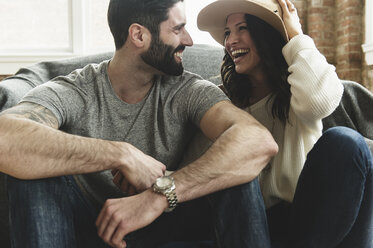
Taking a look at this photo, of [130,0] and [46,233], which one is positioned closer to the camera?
[46,233]

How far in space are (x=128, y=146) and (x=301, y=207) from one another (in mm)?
532

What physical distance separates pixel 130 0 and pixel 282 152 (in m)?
0.78

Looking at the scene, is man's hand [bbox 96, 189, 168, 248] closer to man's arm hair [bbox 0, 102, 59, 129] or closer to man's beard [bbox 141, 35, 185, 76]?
man's arm hair [bbox 0, 102, 59, 129]

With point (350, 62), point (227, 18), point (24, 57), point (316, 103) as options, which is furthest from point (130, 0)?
point (350, 62)

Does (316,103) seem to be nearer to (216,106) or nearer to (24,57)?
(216,106)

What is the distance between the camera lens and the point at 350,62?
3074mm

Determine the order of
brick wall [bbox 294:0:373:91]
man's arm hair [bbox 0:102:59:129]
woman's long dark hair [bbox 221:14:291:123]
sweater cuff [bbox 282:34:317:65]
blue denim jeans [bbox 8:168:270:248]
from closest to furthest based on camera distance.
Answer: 1. blue denim jeans [bbox 8:168:270:248]
2. man's arm hair [bbox 0:102:59:129]
3. sweater cuff [bbox 282:34:317:65]
4. woman's long dark hair [bbox 221:14:291:123]
5. brick wall [bbox 294:0:373:91]

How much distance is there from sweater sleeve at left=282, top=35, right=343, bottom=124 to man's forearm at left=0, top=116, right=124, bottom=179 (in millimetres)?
586

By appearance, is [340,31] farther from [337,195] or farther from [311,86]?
[337,195]

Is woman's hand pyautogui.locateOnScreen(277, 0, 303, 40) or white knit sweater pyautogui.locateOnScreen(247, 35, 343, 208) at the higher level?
woman's hand pyautogui.locateOnScreen(277, 0, 303, 40)

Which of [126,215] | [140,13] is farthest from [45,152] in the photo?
[140,13]

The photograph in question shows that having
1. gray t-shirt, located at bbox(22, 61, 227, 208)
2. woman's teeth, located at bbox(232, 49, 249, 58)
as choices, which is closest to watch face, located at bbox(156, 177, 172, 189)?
gray t-shirt, located at bbox(22, 61, 227, 208)

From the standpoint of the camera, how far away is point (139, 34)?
4.70ft

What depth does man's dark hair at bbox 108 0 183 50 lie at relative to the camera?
1408 mm
